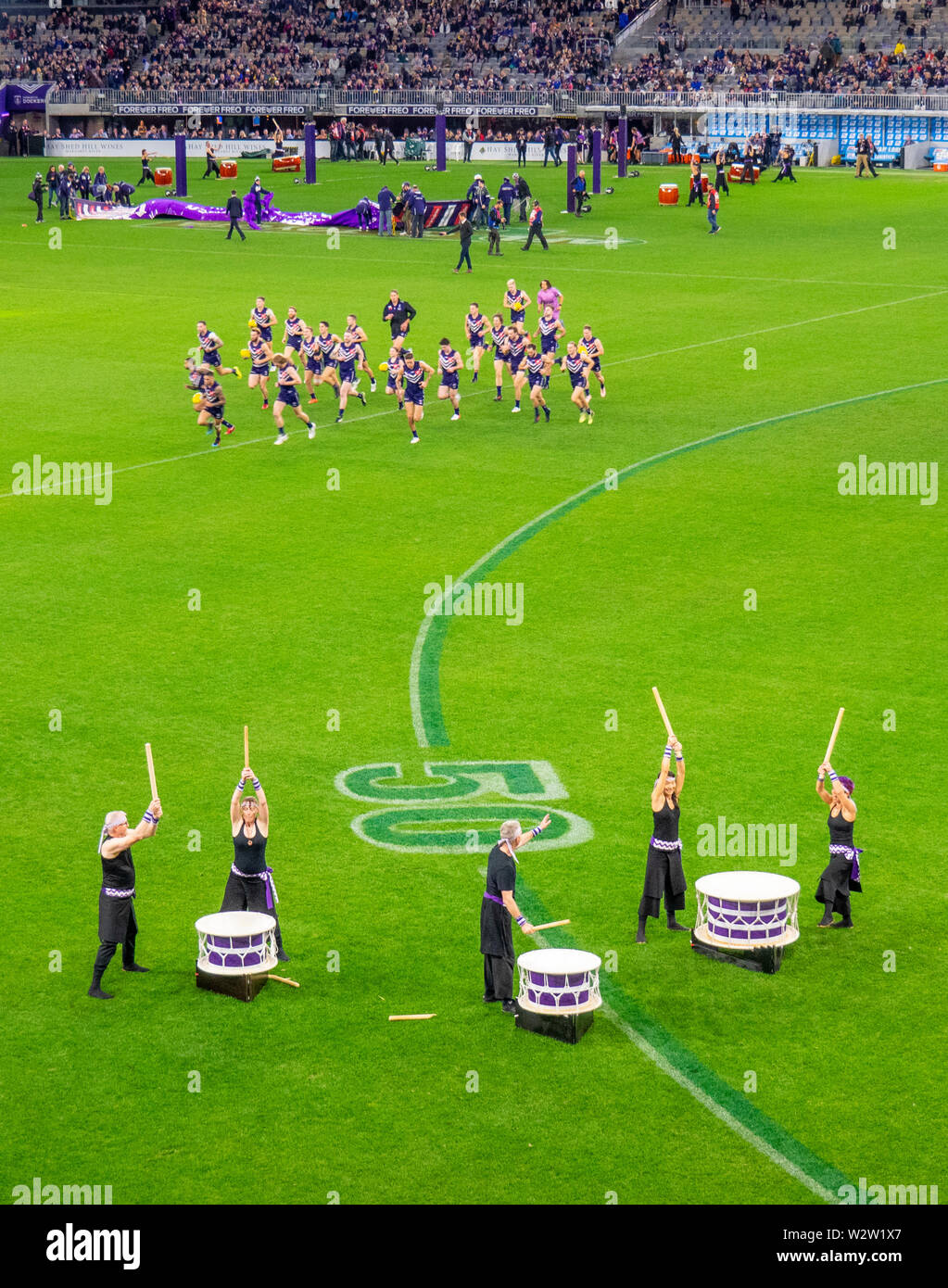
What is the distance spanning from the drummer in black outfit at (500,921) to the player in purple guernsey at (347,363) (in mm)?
21750

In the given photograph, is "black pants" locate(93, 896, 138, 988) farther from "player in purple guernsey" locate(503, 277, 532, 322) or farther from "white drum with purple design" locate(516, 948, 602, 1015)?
"player in purple guernsey" locate(503, 277, 532, 322)

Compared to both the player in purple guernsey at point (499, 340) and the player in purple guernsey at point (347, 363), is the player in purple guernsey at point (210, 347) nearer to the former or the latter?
the player in purple guernsey at point (347, 363)

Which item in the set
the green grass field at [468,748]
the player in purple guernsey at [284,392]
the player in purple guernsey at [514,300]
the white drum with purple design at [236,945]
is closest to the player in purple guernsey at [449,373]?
the green grass field at [468,748]

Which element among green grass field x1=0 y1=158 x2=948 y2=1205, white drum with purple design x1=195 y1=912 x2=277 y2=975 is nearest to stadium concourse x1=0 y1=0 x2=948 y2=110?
green grass field x1=0 y1=158 x2=948 y2=1205

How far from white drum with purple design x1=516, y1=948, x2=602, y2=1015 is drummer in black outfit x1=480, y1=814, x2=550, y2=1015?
0.41 m

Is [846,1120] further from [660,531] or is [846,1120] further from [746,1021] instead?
[660,531]

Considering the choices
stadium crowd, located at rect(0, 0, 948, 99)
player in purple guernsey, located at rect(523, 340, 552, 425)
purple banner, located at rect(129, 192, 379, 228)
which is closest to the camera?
player in purple guernsey, located at rect(523, 340, 552, 425)

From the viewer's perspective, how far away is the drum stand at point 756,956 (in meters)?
14.6

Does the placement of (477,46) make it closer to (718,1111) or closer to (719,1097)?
(719,1097)

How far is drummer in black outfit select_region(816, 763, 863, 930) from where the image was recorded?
1516 cm

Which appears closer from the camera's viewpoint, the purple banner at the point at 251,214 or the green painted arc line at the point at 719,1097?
the green painted arc line at the point at 719,1097

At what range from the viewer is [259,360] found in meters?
35.6

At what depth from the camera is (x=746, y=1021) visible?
546 inches
